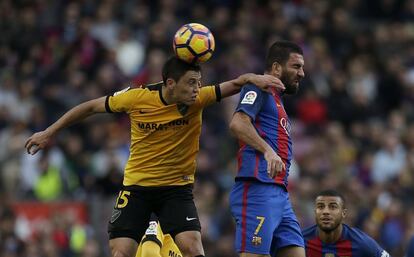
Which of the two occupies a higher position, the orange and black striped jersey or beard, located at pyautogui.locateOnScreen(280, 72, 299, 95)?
beard, located at pyautogui.locateOnScreen(280, 72, 299, 95)

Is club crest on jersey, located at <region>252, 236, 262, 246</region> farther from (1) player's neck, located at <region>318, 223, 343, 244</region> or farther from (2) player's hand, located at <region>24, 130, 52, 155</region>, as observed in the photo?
(2) player's hand, located at <region>24, 130, 52, 155</region>

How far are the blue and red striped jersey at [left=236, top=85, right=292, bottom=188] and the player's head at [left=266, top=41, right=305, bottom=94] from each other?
0.57ft

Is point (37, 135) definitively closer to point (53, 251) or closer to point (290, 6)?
point (53, 251)

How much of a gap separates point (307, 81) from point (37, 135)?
33.1ft

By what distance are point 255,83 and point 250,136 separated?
567mm

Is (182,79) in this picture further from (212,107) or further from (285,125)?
(212,107)

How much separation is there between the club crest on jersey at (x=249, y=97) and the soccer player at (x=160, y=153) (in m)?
0.35

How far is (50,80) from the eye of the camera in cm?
1967

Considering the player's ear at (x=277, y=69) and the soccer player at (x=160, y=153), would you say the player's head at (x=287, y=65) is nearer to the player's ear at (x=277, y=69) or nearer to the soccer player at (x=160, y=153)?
the player's ear at (x=277, y=69)

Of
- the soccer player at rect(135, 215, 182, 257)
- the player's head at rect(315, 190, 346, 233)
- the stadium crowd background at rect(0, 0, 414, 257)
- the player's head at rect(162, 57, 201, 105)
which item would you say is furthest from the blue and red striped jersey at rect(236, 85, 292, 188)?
the stadium crowd background at rect(0, 0, 414, 257)

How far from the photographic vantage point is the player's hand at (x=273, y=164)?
10078 millimetres

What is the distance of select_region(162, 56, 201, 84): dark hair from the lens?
1112cm

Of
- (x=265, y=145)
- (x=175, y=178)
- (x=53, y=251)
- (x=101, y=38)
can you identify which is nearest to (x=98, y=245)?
(x=53, y=251)

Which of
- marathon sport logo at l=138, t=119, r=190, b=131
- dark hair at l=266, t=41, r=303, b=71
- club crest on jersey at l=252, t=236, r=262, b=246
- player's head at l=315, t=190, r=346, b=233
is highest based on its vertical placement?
dark hair at l=266, t=41, r=303, b=71
